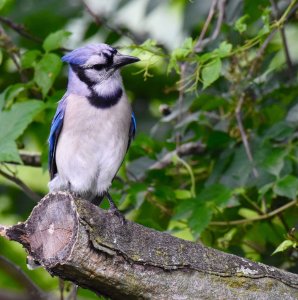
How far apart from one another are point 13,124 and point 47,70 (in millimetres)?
586

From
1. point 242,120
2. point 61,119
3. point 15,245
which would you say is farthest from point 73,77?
point 15,245

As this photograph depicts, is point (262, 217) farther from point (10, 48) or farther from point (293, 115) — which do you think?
point (10, 48)

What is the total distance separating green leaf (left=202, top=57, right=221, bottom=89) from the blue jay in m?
0.35

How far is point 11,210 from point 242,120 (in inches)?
69.3

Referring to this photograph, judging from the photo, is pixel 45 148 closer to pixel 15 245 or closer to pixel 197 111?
pixel 197 111

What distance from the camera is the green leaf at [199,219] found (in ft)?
14.1

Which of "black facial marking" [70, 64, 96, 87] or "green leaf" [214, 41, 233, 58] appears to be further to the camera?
"black facial marking" [70, 64, 96, 87]

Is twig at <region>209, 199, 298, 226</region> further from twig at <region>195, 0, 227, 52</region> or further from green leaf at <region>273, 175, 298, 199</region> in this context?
twig at <region>195, 0, 227, 52</region>

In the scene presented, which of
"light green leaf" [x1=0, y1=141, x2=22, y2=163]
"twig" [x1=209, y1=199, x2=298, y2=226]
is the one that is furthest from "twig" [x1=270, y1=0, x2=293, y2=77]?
"light green leaf" [x1=0, y1=141, x2=22, y2=163]

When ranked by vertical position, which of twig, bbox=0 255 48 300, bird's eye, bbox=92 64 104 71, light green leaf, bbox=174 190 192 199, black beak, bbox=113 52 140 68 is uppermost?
black beak, bbox=113 52 140 68

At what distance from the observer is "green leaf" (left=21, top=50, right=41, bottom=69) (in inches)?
184

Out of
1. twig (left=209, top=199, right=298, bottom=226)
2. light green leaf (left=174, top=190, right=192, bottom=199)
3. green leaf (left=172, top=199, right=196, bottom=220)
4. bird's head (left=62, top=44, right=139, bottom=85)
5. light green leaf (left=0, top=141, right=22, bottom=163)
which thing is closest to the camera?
light green leaf (left=0, top=141, right=22, bottom=163)

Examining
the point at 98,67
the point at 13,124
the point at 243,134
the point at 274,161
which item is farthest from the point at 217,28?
the point at 13,124

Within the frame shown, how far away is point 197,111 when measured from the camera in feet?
16.1
